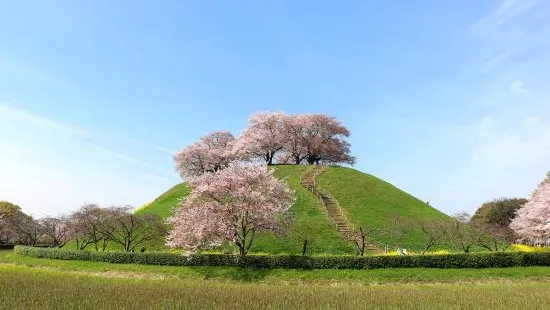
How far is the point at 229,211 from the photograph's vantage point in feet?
129

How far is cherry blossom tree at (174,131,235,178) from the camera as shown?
10275 cm

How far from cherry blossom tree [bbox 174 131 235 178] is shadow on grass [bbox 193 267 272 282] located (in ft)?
209

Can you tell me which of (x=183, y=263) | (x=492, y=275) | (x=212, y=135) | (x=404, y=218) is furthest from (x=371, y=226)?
(x=212, y=135)

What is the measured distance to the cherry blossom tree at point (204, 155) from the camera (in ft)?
337

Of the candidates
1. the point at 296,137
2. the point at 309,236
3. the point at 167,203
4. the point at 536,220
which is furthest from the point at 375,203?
the point at 296,137

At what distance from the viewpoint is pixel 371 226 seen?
56719 millimetres

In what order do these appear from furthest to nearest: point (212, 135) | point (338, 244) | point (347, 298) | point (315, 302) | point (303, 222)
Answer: point (212, 135)
point (303, 222)
point (338, 244)
point (347, 298)
point (315, 302)

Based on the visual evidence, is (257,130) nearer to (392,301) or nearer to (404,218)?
(404,218)

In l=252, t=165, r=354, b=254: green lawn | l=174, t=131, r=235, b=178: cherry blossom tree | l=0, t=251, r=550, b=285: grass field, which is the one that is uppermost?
l=174, t=131, r=235, b=178: cherry blossom tree

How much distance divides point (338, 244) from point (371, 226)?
28.0 feet

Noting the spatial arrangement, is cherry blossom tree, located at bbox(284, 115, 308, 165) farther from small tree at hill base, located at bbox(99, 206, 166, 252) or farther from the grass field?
the grass field

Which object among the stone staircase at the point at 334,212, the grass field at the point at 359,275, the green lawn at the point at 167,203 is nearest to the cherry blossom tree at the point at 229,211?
the grass field at the point at 359,275

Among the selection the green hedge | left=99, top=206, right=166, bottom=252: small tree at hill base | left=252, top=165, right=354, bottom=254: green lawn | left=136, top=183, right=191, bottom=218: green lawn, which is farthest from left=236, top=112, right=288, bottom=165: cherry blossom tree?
the green hedge

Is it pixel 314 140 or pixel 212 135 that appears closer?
pixel 314 140
